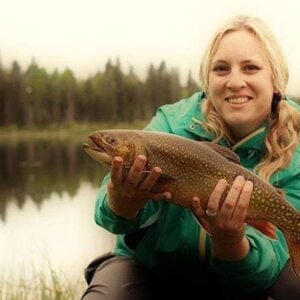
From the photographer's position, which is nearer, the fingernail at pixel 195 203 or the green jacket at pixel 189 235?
the fingernail at pixel 195 203

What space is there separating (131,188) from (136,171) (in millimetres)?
106

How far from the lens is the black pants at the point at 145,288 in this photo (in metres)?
2.78

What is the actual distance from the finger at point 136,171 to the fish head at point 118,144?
2 centimetres

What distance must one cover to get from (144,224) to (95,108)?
1140cm

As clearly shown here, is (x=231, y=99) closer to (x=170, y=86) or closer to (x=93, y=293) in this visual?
(x=93, y=293)

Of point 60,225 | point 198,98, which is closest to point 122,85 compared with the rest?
point 60,225

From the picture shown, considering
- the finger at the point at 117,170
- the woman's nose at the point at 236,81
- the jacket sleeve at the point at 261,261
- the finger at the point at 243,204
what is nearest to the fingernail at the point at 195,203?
the finger at the point at 243,204

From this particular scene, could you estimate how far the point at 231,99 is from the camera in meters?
2.81

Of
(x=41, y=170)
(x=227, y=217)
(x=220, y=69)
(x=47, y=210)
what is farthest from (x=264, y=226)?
(x=41, y=170)

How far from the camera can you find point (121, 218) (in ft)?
8.71

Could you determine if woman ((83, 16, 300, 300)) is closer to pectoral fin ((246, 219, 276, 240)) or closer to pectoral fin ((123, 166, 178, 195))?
pectoral fin ((246, 219, 276, 240))

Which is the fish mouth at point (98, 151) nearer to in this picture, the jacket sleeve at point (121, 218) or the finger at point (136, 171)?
the finger at point (136, 171)

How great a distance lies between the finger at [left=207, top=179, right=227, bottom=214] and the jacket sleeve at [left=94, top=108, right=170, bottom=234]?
37 centimetres

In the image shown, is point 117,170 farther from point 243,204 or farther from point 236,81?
point 236,81
